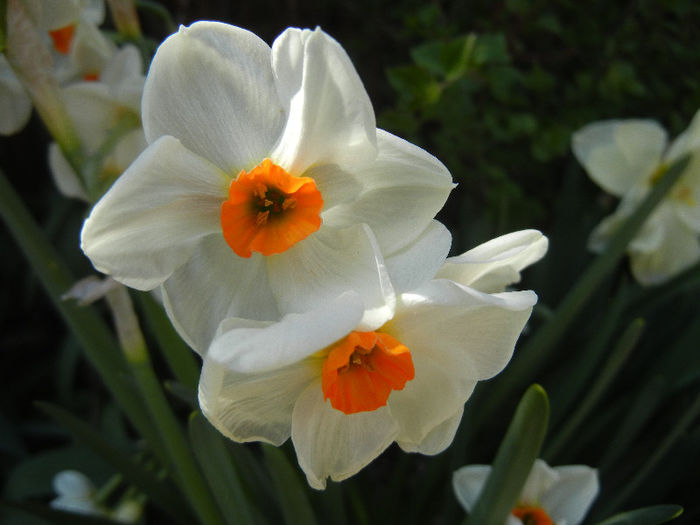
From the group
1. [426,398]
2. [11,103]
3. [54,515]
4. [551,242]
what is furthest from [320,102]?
[551,242]

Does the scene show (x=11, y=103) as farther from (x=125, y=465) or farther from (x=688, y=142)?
(x=688, y=142)

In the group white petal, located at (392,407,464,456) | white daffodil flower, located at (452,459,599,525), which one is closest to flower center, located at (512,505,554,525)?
white daffodil flower, located at (452,459,599,525)

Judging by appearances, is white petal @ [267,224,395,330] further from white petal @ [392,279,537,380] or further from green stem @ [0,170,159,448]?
green stem @ [0,170,159,448]

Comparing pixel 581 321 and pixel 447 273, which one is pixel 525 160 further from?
pixel 447 273

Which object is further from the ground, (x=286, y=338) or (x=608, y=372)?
(x=286, y=338)

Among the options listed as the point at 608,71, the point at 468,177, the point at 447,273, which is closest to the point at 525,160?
the point at 468,177
